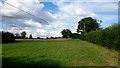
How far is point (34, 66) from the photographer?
450cm

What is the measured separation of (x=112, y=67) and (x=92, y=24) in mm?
61016

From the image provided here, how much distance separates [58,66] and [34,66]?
0.98 metres

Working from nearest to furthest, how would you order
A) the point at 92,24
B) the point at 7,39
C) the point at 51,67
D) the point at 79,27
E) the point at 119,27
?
the point at 51,67, the point at 119,27, the point at 7,39, the point at 92,24, the point at 79,27

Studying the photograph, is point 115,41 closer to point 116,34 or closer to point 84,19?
point 116,34

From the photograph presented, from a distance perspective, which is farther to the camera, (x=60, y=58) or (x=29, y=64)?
(x=60, y=58)

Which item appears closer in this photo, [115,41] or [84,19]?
[115,41]

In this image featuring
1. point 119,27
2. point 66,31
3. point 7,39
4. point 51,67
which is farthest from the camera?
point 66,31

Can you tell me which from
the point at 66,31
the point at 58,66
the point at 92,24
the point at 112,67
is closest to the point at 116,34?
the point at 112,67

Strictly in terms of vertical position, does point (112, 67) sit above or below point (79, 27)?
below

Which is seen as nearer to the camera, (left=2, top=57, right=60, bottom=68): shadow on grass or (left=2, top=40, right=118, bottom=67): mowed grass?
(left=2, top=57, right=60, bottom=68): shadow on grass

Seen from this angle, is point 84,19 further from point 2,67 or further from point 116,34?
point 2,67

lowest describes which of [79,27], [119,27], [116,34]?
[116,34]

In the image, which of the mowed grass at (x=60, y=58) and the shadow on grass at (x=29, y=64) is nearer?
the shadow on grass at (x=29, y=64)

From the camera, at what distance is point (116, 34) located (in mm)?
8320
